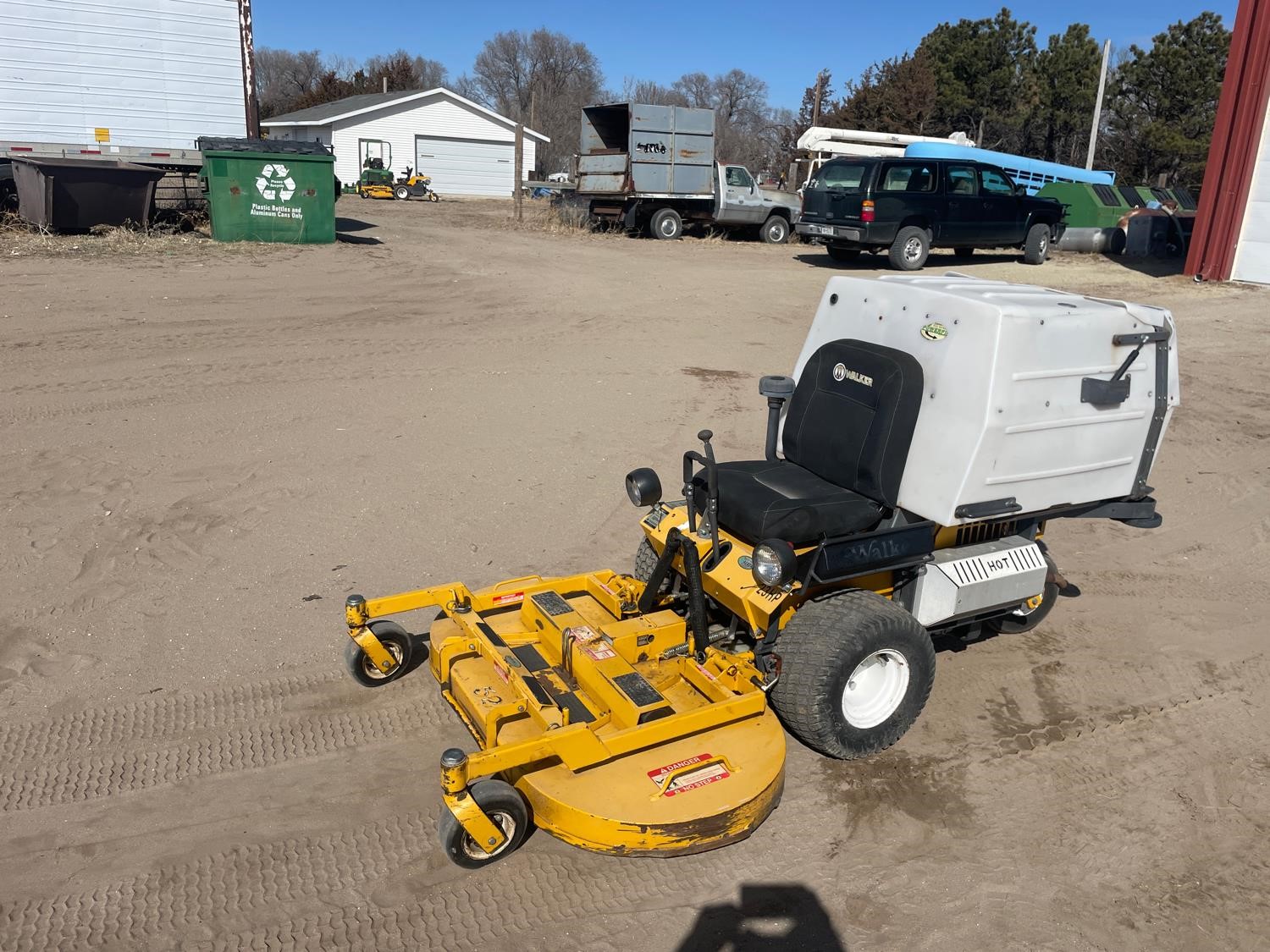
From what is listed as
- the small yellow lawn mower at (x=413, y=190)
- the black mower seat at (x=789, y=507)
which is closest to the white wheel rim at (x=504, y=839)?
the black mower seat at (x=789, y=507)

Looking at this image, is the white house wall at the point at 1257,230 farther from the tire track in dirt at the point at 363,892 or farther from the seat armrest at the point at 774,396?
the tire track in dirt at the point at 363,892

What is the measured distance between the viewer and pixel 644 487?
13.9 feet

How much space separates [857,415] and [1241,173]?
16.4 meters

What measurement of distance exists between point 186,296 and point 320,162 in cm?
515

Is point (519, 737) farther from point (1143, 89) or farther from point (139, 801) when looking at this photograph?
point (1143, 89)

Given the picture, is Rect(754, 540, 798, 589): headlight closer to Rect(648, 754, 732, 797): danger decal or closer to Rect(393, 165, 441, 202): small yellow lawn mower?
Rect(648, 754, 732, 797): danger decal

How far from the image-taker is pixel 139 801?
3539mm

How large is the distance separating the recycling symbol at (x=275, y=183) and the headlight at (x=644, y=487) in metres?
13.6

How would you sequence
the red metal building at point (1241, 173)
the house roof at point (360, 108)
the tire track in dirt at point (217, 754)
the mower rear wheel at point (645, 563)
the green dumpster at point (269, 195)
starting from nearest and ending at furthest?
1. the tire track in dirt at point (217, 754)
2. the mower rear wheel at point (645, 563)
3. the green dumpster at point (269, 195)
4. the red metal building at point (1241, 173)
5. the house roof at point (360, 108)

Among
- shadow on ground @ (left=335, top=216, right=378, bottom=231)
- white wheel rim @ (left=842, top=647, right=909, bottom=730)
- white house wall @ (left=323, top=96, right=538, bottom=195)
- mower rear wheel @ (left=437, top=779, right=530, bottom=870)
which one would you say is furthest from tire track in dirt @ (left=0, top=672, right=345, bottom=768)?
white house wall @ (left=323, top=96, right=538, bottom=195)

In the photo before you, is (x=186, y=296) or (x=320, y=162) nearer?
(x=186, y=296)

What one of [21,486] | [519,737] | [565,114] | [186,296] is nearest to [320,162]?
[186,296]

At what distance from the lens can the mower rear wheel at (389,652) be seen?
14.0 ft

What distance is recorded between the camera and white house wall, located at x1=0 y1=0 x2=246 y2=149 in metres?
19.3
